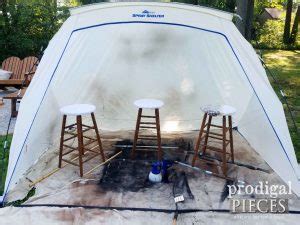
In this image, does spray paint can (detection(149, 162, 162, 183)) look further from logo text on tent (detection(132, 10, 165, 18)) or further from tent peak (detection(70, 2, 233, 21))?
tent peak (detection(70, 2, 233, 21))

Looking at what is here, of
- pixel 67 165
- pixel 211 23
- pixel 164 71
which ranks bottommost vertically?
pixel 67 165

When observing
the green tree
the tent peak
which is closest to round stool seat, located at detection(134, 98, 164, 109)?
the tent peak

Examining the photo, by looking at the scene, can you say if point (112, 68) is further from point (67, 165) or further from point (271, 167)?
point (271, 167)

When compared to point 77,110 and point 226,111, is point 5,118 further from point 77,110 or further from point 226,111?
point 226,111

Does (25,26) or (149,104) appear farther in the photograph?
(25,26)

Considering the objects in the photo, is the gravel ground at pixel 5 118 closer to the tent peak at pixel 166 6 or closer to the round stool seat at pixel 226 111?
the tent peak at pixel 166 6

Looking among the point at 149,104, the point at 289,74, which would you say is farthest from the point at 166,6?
the point at 289,74

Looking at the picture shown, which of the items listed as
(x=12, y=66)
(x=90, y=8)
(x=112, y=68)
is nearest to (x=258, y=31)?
(x=12, y=66)

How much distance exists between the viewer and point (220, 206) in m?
4.24

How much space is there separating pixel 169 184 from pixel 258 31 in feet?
43.9

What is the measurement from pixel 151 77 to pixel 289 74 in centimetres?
638

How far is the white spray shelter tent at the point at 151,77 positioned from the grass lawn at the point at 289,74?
4.30 feet

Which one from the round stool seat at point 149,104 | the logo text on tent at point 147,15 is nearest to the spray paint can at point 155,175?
the round stool seat at point 149,104

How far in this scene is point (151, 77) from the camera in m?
6.45
